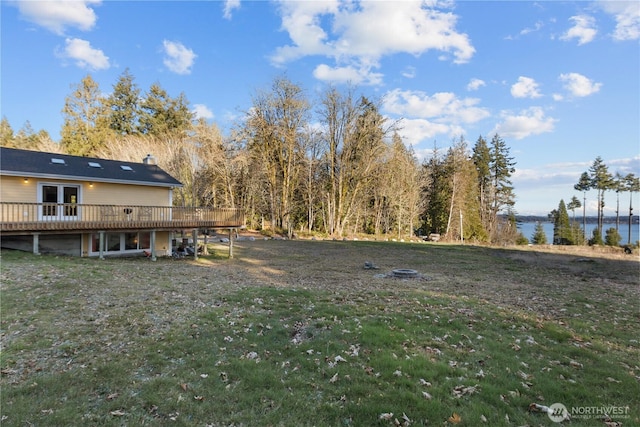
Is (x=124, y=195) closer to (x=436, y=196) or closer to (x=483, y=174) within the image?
(x=436, y=196)

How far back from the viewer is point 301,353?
15.6 ft

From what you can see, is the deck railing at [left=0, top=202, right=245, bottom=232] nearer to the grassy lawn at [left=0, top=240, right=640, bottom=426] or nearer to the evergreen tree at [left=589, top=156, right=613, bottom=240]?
the grassy lawn at [left=0, top=240, right=640, bottom=426]

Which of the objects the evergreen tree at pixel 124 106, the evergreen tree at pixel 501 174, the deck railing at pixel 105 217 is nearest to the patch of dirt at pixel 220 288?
the deck railing at pixel 105 217

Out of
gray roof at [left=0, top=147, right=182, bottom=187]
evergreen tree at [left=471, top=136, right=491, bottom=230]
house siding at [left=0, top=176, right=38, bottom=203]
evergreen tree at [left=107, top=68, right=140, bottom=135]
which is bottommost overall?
house siding at [left=0, top=176, right=38, bottom=203]

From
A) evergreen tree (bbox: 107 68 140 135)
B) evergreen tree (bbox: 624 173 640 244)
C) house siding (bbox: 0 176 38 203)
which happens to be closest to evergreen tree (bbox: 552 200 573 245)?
evergreen tree (bbox: 624 173 640 244)

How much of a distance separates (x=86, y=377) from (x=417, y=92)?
2470 centimetres

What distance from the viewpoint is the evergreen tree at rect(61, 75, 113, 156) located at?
3438cm

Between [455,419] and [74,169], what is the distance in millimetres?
17826

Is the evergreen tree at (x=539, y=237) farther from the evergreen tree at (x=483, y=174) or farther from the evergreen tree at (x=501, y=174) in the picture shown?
the evergreen tree at (x=483, y=174)

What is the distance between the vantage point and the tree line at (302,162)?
28.8 meters

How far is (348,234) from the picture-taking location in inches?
1237

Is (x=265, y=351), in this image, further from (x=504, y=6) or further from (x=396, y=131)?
(x=396, y=131)

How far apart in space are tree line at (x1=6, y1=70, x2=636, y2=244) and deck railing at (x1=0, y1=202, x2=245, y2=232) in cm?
1126

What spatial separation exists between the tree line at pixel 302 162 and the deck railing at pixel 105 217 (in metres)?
11.3
